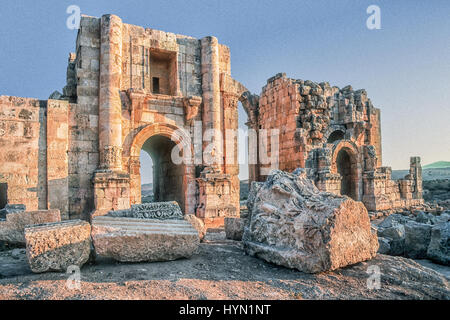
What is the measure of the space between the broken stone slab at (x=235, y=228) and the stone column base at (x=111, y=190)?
402 centimetres

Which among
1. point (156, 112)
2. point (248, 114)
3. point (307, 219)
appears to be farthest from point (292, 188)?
point (248, 114)

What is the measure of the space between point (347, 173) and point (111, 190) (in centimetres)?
1199

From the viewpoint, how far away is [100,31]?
360 inches

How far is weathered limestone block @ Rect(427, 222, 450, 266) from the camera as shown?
15.8ft

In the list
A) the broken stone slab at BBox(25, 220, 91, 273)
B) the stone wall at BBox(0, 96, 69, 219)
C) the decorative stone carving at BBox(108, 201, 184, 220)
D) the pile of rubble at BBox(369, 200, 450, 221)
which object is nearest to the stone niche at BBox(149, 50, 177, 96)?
the stone wall at BBox(0, 96, 69, 219)

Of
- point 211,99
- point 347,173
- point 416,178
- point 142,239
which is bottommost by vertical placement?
point 142,239

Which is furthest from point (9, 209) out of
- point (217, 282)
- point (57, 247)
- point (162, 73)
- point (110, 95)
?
point (162, 73)

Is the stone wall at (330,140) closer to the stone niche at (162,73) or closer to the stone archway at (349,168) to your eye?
the stone archway at (349,168)

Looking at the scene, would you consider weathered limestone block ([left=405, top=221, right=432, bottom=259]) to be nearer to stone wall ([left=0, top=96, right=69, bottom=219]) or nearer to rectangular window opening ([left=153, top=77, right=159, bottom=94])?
stone wall ([left=0, top=96, right=69, bottom=219])

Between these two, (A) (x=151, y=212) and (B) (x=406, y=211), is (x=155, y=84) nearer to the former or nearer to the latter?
(A) (x=151, y=212)

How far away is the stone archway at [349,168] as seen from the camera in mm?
14250

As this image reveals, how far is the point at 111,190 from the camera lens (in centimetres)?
859
